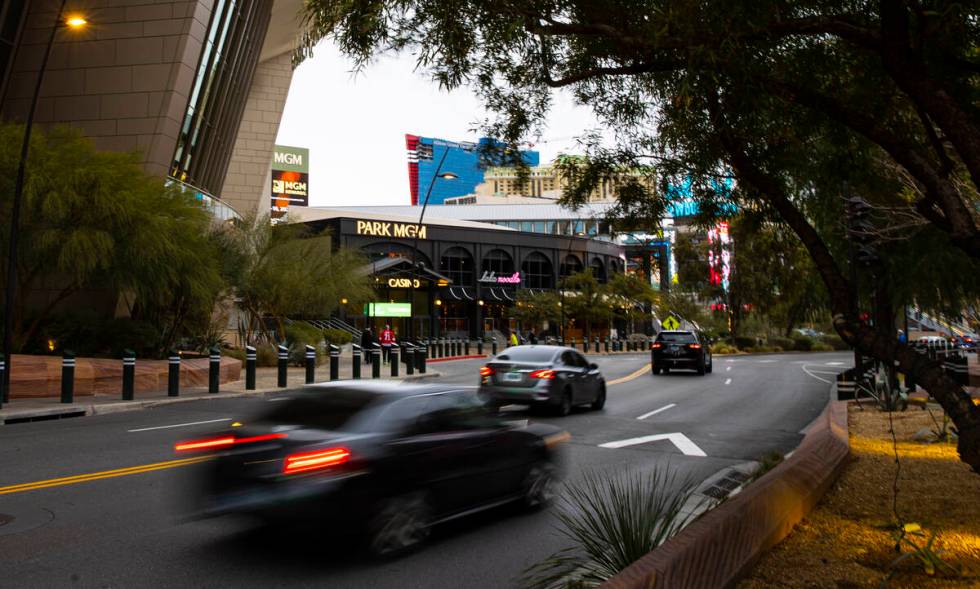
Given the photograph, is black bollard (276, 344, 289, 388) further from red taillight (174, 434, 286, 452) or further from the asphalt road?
red taillight (174, 434, 286, 452)

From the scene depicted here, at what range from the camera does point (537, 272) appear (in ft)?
253

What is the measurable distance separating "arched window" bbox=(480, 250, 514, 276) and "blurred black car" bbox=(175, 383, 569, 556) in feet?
214

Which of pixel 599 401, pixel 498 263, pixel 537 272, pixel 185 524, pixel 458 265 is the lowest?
pixel 185 524

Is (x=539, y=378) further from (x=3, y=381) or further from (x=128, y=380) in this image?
(x=3, y=381)

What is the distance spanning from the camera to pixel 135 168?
21.9 m

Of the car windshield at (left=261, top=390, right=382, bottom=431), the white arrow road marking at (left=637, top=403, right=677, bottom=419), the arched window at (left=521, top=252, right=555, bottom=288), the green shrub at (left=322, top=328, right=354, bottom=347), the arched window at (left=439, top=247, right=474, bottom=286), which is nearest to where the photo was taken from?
the car windshield at (left=261, top=390, right=382, bottom=431)

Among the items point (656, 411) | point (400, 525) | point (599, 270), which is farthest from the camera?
point (599, 270)

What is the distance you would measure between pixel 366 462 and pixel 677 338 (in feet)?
76.7

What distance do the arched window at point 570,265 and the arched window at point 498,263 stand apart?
7163 millimetres

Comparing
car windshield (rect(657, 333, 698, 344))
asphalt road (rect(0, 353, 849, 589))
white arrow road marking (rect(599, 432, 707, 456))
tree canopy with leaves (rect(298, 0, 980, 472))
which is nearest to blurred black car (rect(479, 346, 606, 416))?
asphalt road (rect(0, 353, 849, 589))

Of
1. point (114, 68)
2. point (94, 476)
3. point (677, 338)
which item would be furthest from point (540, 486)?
point (114, 68)

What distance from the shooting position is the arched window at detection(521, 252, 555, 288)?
75.9 meters

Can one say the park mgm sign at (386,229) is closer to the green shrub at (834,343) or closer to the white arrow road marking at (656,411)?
the green shrub at (834,343)

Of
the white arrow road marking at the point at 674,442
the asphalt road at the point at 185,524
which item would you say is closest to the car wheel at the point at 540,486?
the asphalt road at the point at 185,524
